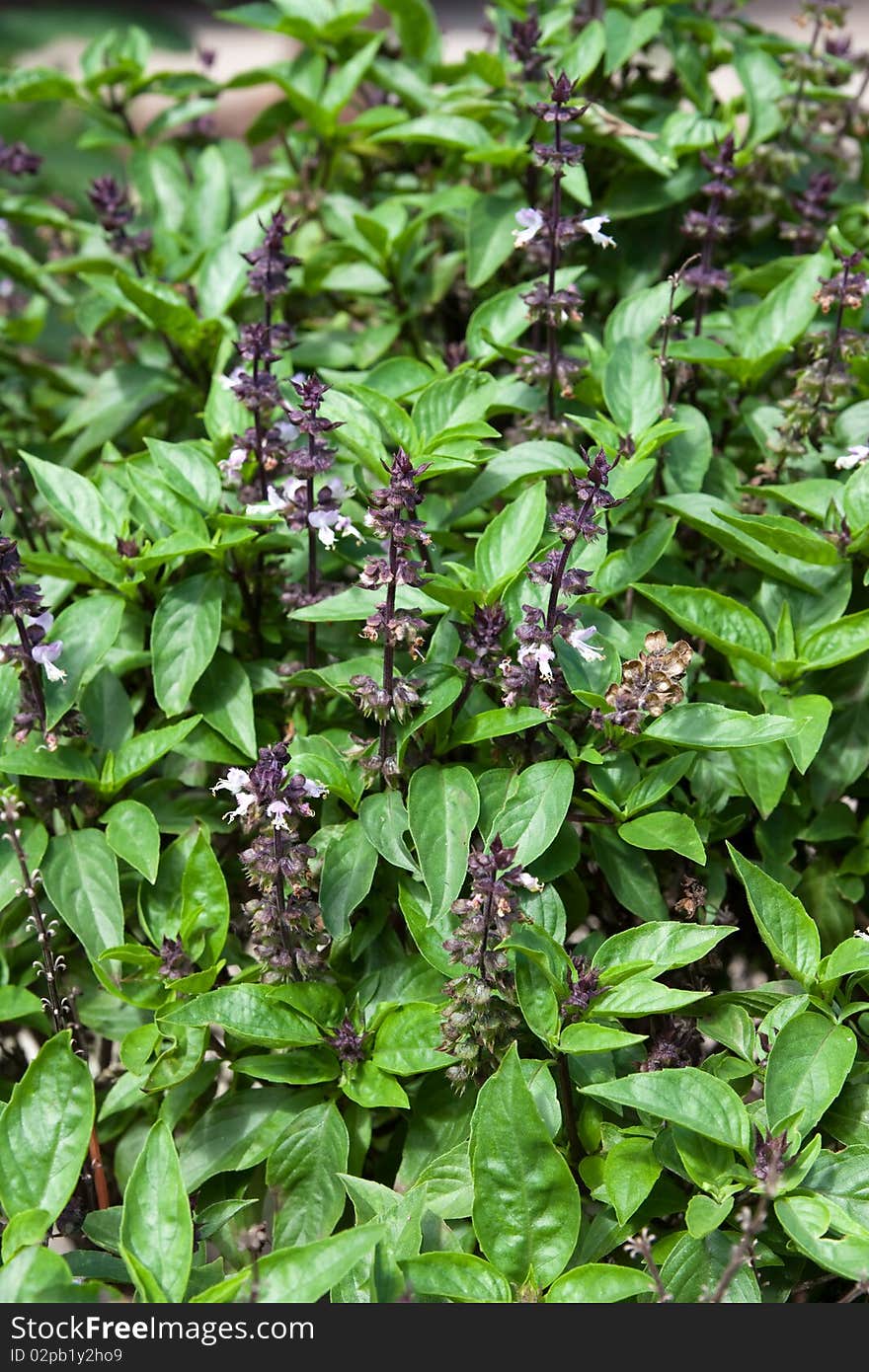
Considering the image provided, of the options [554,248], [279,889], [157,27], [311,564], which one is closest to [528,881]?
[279,889]

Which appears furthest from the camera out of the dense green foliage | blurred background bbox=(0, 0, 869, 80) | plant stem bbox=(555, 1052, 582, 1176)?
blurred background bbox=(0, 0, 869, 80)

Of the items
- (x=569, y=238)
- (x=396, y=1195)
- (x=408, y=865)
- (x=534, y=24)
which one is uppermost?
(x=534, y=24)

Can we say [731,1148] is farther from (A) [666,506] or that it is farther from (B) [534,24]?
(B) [534,24]

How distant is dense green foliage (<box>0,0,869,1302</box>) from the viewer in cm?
154

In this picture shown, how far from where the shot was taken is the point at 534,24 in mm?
2473

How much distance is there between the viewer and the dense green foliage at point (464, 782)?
5.06 feet

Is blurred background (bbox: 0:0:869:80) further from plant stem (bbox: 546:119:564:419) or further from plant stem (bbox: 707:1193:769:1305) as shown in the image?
plant stem (bbox: 707:1193:769:1305)

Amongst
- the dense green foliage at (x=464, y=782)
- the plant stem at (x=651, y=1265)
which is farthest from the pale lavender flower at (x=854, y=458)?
the plant stem at (x=651, y=1265)

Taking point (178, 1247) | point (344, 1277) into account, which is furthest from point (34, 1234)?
point (344, 1277)

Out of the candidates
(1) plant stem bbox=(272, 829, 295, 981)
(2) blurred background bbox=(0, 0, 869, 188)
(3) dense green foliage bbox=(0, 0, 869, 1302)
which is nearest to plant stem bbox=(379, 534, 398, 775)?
(3) dense green foliage bbox=(0, 0, 869, 1302)

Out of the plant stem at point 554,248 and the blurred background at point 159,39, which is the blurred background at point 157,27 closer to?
the blurred background at point 159,39

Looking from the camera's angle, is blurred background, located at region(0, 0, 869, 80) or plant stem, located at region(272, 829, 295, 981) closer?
plant stem, located at region(272, 829, 295, 981)

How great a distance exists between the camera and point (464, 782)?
1.70 metres
